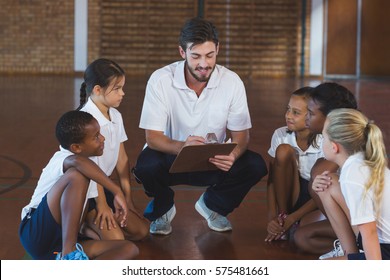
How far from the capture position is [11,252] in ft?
11.9

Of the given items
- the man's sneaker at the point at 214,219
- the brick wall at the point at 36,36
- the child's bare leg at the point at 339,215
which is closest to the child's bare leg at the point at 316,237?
the child's bare leg at the point at 339,215

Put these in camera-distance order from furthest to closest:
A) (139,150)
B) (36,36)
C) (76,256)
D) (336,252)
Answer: (36,36) → (139,150) → (336,252) → (76,256)

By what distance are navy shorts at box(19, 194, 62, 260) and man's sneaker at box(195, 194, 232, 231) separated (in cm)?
103

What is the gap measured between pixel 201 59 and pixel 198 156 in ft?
1.70

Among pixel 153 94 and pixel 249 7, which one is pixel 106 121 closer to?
pixel 153 94

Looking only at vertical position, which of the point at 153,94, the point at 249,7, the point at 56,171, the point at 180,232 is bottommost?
the point at 180,232

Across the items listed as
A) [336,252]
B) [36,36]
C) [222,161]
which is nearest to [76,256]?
[222,161]

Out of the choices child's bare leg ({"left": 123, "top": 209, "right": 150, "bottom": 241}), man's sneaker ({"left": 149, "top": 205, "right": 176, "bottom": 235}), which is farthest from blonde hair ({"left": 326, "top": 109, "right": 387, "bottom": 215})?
man's sneaker ({"left": 149, "top": 205, "right": 176, "bottom": 235})

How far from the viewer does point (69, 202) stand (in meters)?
3.17

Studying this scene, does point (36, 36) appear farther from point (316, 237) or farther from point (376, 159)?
point (376, 159)

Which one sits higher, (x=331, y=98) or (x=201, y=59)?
(x=201, y=59)

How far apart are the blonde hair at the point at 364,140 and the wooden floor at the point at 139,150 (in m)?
0.94

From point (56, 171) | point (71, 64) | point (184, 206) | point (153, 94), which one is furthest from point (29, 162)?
point (71, 64)

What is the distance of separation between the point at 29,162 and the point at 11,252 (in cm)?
237
